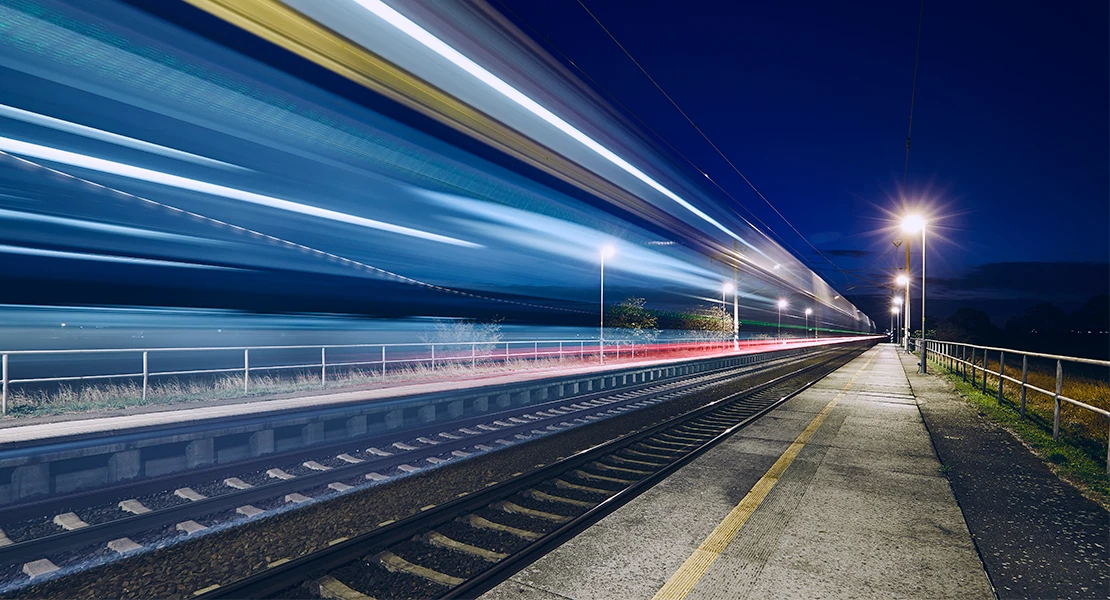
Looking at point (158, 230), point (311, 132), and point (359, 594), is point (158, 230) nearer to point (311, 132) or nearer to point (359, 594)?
point (311, 132)

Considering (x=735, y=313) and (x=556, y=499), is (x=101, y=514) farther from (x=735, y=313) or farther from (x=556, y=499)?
(x=735, y=313)

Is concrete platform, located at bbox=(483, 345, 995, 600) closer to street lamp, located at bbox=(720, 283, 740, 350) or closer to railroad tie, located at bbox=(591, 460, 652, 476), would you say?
railroad tie, located at bbox=(591, 460, 652, 476)

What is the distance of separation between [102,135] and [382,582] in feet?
44.4

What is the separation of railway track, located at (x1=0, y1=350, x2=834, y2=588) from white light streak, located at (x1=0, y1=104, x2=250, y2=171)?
28.0ft

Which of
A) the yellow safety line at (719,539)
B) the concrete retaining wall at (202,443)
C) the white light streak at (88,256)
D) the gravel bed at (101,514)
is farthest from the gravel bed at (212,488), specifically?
the white light streak at (88,256)

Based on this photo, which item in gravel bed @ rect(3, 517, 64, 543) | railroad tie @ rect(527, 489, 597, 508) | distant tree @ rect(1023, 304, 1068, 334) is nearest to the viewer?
gravel bed @ rect(3, 517, 64, 543)

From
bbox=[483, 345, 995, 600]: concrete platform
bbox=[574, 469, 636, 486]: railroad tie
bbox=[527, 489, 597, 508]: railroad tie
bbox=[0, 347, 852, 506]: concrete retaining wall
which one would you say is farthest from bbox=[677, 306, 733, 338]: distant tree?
bbox=[527, 489, 597, 508]: railroad tie

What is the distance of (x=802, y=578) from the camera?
3.62m

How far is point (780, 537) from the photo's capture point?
14.1 feet

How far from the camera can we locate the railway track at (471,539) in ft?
11.9

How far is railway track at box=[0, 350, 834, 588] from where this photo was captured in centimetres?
456

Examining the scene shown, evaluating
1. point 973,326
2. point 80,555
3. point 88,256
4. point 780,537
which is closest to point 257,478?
point 80,555

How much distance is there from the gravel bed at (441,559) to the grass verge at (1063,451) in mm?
5996

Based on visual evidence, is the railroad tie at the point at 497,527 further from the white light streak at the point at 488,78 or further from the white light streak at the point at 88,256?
the white light streak at the point at 88,256
